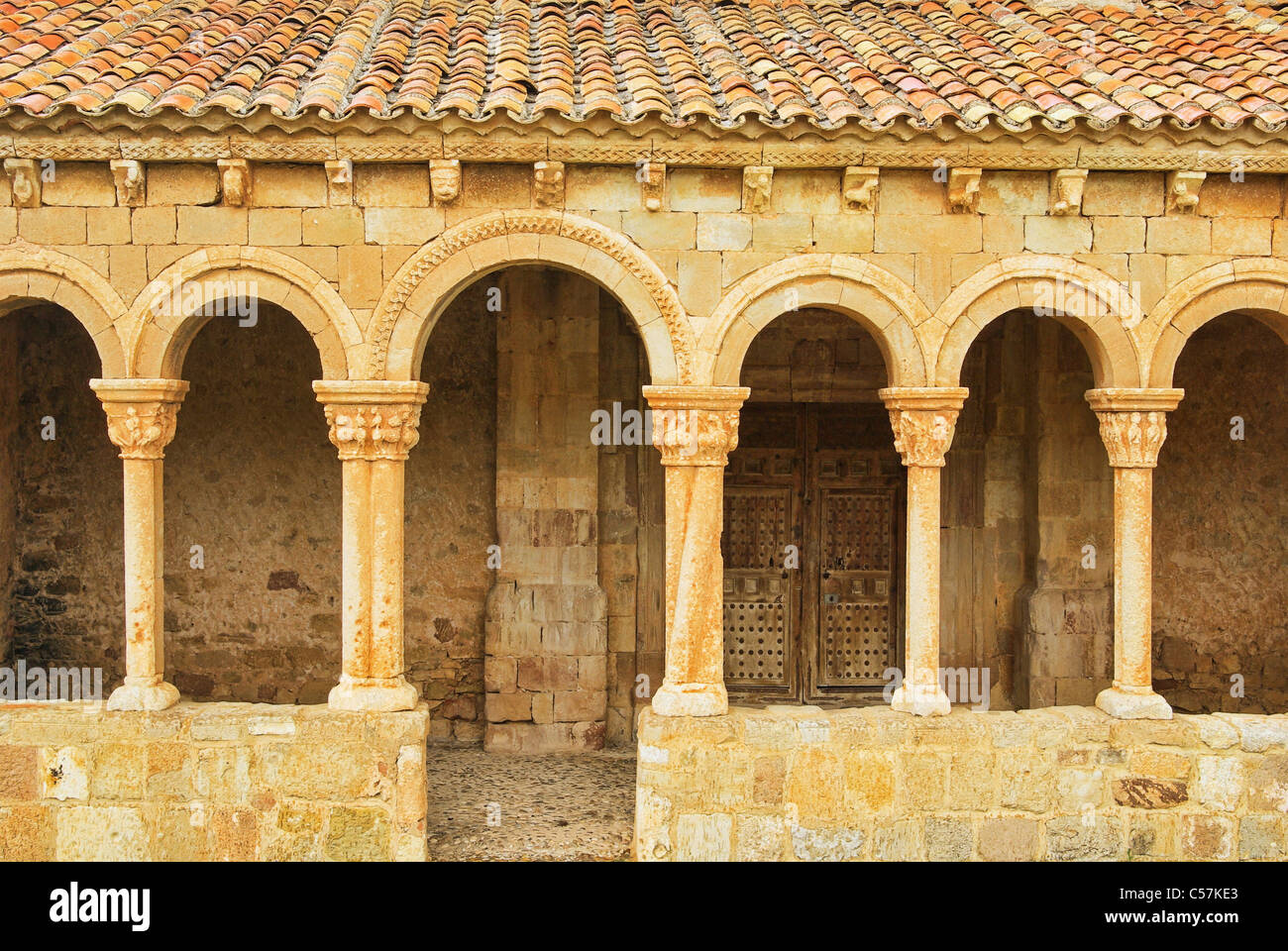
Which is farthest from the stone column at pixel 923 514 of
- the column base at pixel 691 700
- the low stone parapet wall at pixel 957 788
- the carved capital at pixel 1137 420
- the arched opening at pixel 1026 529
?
the arched opening at pixel 1026 529

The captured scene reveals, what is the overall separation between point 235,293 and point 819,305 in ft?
11.7

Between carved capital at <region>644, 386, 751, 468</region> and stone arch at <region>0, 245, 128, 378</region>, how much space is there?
3.27 metres

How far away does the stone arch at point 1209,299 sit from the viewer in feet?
21.8

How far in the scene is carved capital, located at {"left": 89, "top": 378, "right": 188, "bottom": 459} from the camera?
6531 millimetres

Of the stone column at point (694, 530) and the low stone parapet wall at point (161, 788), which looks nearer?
the low stone parapet wall at point (161, 788)

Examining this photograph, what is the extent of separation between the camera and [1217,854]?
655 cm

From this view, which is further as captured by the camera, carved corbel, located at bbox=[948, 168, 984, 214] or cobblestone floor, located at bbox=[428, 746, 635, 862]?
cobblestone floor, located at bbox=[428, 746, 635, 862]

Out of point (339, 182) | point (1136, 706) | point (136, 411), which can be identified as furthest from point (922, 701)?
point (136, 411)

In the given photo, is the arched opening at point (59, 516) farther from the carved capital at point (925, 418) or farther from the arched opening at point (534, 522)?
the carved capital at point (925, 418)

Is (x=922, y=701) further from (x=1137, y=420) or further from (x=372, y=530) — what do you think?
(x=372, y=530)

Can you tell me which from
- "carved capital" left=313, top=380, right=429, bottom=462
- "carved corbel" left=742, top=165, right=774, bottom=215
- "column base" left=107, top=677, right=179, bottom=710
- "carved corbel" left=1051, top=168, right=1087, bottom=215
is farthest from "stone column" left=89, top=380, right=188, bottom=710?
"carved corbel" left=1051, top=168, right=1087, bottom=215

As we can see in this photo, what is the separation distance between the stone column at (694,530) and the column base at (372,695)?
1536 millimetres

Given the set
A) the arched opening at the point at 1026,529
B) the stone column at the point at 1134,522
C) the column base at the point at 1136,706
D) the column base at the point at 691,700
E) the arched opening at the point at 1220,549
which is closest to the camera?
the column base at the point at 691,700

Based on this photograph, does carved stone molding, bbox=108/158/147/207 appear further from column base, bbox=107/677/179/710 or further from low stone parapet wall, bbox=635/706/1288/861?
low stone parapet wall, bbox=635/706/1288/861
